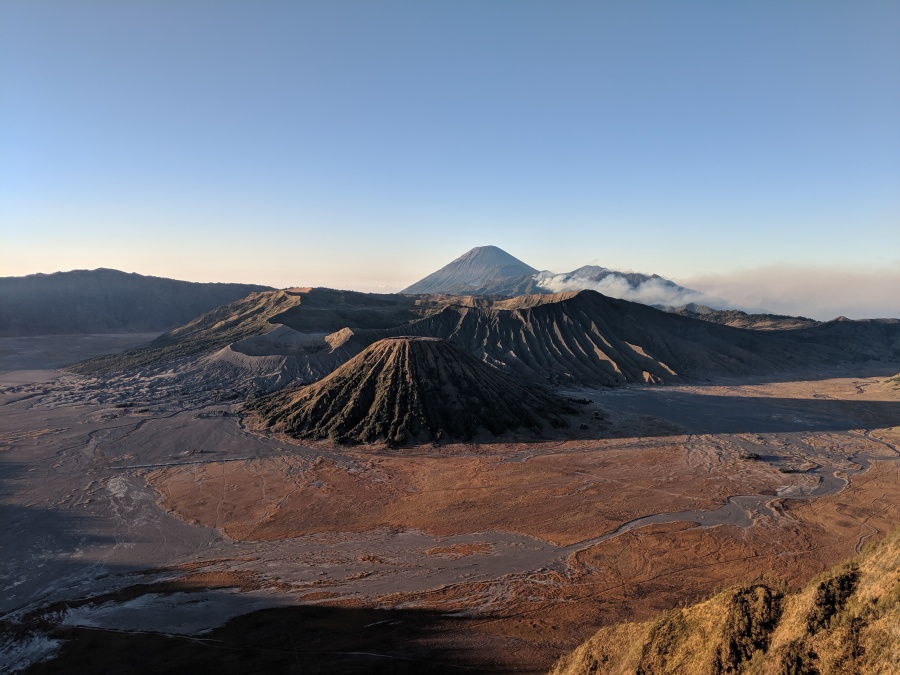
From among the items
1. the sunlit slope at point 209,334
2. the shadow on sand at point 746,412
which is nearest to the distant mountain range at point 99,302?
the sunlit slope at point 209,334

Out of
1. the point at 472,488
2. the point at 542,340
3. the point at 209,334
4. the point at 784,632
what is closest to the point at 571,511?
the point at 472,488

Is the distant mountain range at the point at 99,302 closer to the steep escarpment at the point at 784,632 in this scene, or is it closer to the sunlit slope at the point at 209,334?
the sunlit slope at the point at 209,334

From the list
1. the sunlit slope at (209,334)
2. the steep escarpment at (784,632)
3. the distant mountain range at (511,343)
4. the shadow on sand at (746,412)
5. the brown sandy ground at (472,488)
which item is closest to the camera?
the steep escarpment at (784,632)

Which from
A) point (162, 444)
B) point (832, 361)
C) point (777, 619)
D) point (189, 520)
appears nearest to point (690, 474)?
point (777, 619)

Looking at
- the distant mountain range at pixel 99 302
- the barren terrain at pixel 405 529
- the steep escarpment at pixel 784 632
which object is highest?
the distant mountain range at pixel 99 302

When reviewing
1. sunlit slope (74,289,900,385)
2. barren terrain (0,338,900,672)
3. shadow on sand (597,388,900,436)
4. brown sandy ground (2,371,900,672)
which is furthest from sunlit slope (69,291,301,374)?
shadow on sand (597,388,900,436)

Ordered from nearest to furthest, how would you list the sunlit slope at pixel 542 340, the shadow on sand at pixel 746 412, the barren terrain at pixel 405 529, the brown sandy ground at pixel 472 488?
the barren terrain at pixel 405 529 → the brown sandy ground at pixel 472 488 → the shadow on sand at pixel 746 412 → the sunlit slope at pixel 542 340

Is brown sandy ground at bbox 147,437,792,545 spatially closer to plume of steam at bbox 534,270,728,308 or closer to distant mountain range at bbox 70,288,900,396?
distant mountain range at bbox 70,288,900,396
